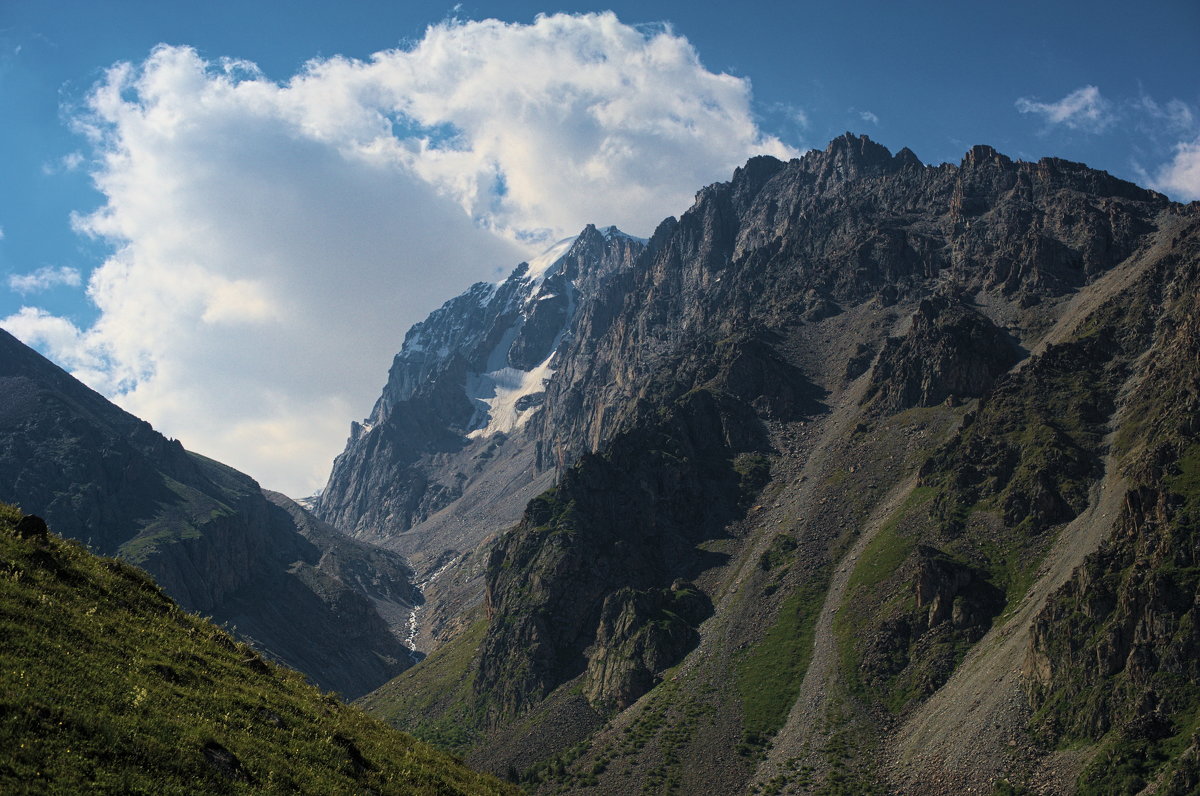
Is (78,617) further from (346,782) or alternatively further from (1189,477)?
(1189,477)

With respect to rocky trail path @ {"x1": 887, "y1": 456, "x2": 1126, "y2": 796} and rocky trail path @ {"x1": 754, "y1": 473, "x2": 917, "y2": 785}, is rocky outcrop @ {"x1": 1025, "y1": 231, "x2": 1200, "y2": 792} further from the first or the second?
rocky trail path @ {"x1": 754, "y1": 473, "x2": 917, "y2": 785}

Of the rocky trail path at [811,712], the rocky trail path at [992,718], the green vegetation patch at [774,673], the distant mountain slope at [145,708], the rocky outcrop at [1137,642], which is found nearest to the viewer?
the distant mountain slope at [145,708]

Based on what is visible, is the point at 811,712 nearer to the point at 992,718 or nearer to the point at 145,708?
the point at 992,718

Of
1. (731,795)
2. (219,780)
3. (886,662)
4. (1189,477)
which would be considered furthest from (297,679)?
(1189,477)

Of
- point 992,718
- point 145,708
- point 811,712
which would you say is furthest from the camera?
point 811,712

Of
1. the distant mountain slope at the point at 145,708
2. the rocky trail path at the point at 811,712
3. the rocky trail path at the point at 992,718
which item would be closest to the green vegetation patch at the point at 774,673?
the rocky trail path at the point at 811,712

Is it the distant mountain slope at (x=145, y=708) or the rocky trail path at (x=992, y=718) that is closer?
the distant mountain slope at (x=145, y=708)

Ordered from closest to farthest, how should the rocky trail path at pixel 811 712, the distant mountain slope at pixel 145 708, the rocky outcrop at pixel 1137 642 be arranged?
1. the distant mountain slope at pixel 145 708
2. the rocky outcrop at pixel 1137 642
3. the rocky trail path at pixel 811 712

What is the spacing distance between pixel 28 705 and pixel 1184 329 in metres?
224

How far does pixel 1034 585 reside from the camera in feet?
549

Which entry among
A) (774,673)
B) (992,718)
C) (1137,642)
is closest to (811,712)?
(774,673)

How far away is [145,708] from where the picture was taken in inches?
1170

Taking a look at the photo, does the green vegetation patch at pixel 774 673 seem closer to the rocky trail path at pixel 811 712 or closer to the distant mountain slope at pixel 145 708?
the rocky trail path at pixel 811 712

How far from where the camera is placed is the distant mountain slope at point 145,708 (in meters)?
25.9
